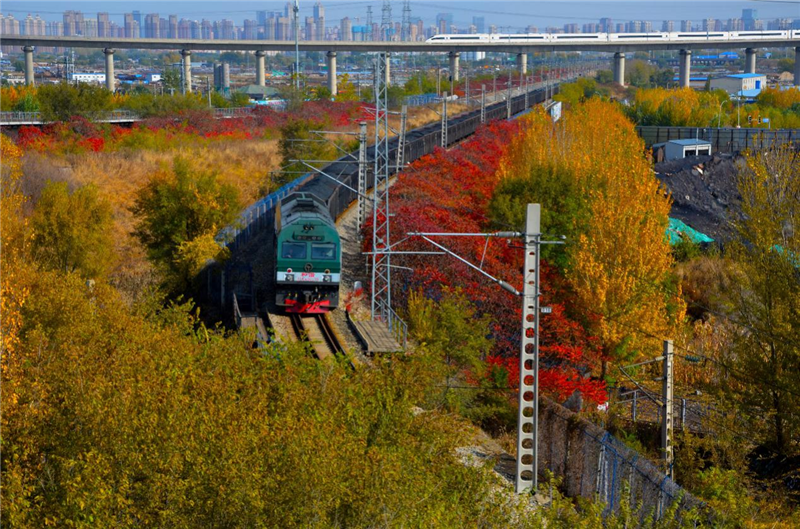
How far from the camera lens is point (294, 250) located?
2956 cm

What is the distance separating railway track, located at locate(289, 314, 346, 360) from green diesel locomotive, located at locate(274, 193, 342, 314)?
11.0 inches

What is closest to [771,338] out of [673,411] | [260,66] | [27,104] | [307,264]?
[673,411]

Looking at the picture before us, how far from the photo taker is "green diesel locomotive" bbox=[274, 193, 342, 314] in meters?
29.4

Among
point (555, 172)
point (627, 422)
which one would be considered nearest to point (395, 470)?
point (627, 422)

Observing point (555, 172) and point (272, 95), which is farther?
point (272, 95)

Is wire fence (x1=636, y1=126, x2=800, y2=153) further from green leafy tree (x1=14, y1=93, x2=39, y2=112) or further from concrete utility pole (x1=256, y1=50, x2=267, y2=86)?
concrete utility pole (x1=256, y1=50, x2=267, y2=86)

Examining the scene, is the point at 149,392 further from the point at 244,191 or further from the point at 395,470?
the point at 244,191

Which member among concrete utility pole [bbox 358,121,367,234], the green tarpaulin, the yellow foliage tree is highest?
concrete utility pole [bbox 358,121,367,234]

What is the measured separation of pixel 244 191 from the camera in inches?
2279

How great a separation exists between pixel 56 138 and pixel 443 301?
49.2 metres

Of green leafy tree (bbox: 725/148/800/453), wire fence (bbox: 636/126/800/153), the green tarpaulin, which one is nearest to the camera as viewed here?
green leafy tree (bbox: 725/148/800/453)

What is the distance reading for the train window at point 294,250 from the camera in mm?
29469

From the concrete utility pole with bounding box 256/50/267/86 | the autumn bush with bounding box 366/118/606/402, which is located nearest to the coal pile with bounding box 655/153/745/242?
the autumn bush with bounding box 366/118/606/402

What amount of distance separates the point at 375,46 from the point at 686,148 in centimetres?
7135
